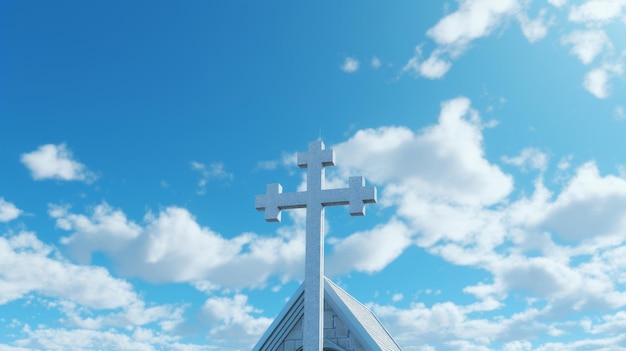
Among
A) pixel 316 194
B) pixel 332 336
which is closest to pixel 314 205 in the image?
pixel 316 194

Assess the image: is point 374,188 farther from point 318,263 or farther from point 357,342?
point 357,342

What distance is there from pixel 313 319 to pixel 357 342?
211 centimetres

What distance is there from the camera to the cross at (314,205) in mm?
11156

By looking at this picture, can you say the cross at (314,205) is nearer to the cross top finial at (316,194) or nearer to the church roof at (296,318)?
the cross top finial at (316,194)

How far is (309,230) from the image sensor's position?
Answer: 11680 millimetres

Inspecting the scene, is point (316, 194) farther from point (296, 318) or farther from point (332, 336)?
point (332, 336)

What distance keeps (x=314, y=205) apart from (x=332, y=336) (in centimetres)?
306

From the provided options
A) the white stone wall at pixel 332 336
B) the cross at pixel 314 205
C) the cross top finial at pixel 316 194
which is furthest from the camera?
the white stone wall at pixel 332 336

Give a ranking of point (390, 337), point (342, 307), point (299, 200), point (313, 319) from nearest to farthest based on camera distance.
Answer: point (313, 319)
point (299, 200)
point (342, 307)
point (390, 337)

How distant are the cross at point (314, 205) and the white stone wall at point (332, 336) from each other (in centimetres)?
174

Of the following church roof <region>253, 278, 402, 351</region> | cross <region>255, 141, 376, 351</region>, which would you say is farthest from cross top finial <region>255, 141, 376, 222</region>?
church roof <region>253, 278, 402, 351</region>

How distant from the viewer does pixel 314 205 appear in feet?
39.0

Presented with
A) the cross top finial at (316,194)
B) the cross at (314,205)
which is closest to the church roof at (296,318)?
the cross at (314,205)

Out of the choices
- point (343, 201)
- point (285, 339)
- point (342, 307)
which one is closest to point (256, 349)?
point (285, 339)
